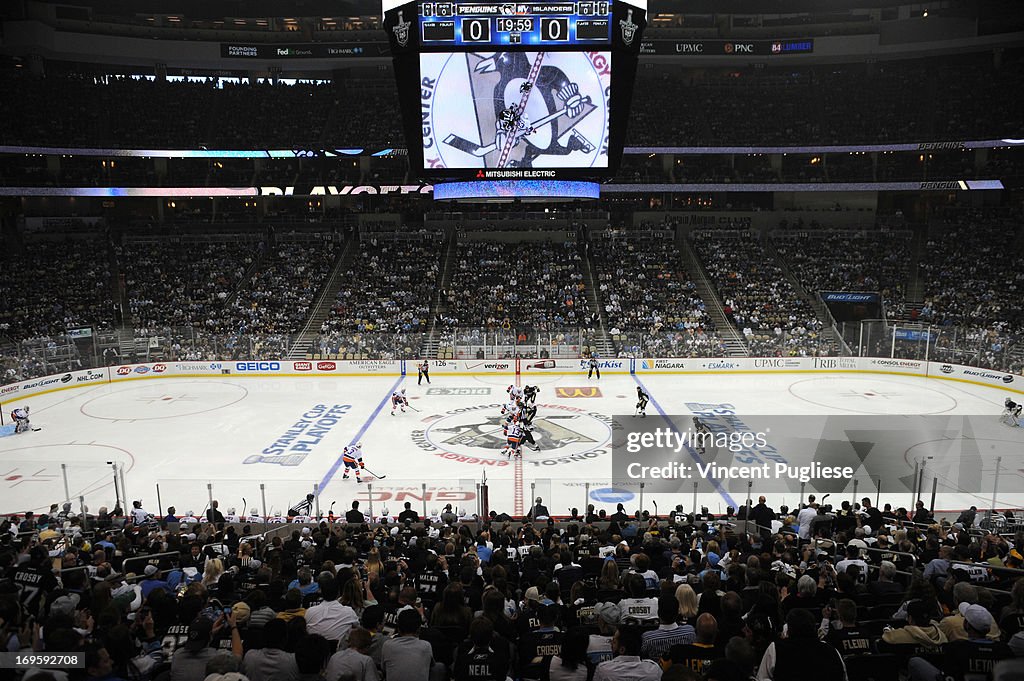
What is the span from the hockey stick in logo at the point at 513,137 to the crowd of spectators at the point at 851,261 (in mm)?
19321

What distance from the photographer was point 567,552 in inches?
328

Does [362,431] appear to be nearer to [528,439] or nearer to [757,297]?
[528,439]

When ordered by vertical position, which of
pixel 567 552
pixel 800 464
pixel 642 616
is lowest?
pixel 800 464

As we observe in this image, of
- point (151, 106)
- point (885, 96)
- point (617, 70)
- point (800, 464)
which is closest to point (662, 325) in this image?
point (617, 70)

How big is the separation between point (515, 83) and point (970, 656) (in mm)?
22349

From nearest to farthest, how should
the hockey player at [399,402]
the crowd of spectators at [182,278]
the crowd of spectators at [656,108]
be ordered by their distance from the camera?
1. the hockey player at [399,402]
2. the crowd of spectators at [182,278]
3. the crowd of spectators at [656,108]

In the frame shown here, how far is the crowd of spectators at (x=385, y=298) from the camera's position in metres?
31.9

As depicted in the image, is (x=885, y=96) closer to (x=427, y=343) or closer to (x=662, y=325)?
(x=662, y=325)

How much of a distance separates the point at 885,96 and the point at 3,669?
50848mm

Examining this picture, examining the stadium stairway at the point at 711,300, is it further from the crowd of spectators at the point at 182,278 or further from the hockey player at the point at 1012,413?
the crowd of spectators at the point at 182,278

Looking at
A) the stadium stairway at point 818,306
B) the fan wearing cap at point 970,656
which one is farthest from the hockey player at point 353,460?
the stadium stairway at point 818,306

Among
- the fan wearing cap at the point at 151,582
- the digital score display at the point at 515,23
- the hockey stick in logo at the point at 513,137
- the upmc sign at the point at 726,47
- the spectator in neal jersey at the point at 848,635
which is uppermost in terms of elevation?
the upmc sign at the point at 726,47

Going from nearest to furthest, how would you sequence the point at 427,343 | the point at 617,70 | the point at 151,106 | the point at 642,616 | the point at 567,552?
the point at 642,616, the point at 567,552, the point at 617,70, the point at 427,343, the point at 151,106

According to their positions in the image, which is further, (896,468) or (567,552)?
(896,468)
